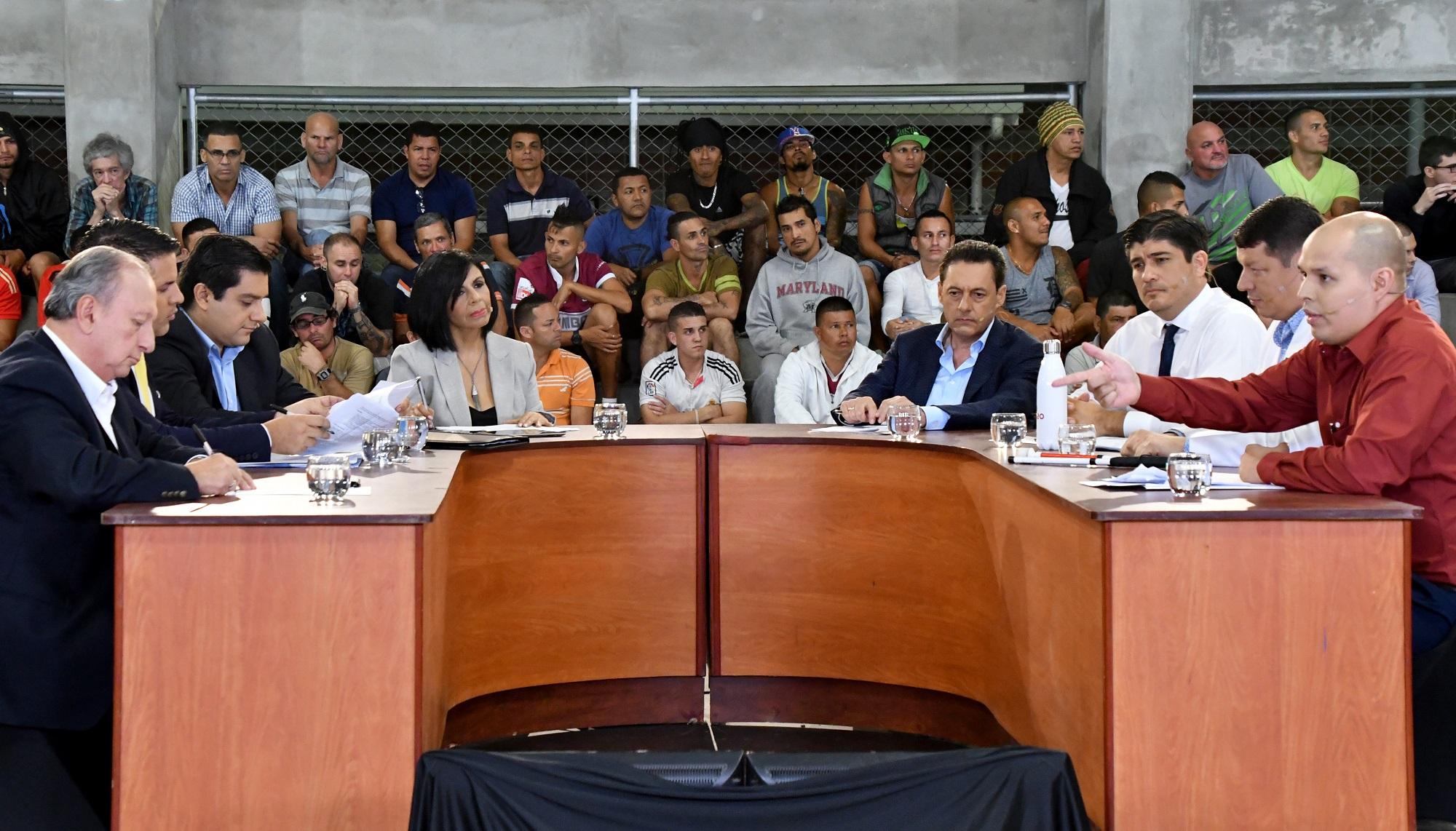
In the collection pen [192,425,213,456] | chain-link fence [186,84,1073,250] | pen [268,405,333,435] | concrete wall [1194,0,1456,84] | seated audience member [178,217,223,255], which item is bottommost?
pen [192,425,213,456]

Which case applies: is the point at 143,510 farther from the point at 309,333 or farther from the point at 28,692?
the point at 309,333

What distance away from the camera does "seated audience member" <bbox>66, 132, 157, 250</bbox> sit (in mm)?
7277

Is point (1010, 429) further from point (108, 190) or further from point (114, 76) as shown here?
point (114, 76)

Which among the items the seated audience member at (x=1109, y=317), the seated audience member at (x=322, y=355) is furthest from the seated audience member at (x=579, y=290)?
the seated audience member at (x=1109, y=317)

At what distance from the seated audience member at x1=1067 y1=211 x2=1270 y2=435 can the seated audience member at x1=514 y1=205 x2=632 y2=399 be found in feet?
10.1

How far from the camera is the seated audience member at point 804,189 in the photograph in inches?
300

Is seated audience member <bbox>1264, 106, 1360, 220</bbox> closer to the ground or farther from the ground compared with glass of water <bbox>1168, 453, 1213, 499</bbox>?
farther from the ground

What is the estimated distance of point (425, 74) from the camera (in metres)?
8.30

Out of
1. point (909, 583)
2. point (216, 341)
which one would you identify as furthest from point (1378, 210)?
point (216, 341)

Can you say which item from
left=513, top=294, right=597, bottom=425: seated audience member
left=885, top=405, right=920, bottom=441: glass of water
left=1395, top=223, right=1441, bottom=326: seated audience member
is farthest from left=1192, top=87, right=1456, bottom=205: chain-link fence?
left=885, top=405, right=920, bottom=441: glass of water

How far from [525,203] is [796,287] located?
5.21ft

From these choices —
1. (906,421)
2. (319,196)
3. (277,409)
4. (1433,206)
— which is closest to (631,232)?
(319,196)

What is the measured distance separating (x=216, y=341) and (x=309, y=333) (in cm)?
224

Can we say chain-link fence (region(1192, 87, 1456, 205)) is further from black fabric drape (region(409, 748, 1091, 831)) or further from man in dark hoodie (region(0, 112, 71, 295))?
black fabric drape (region(409, 748, 1091, 831))
